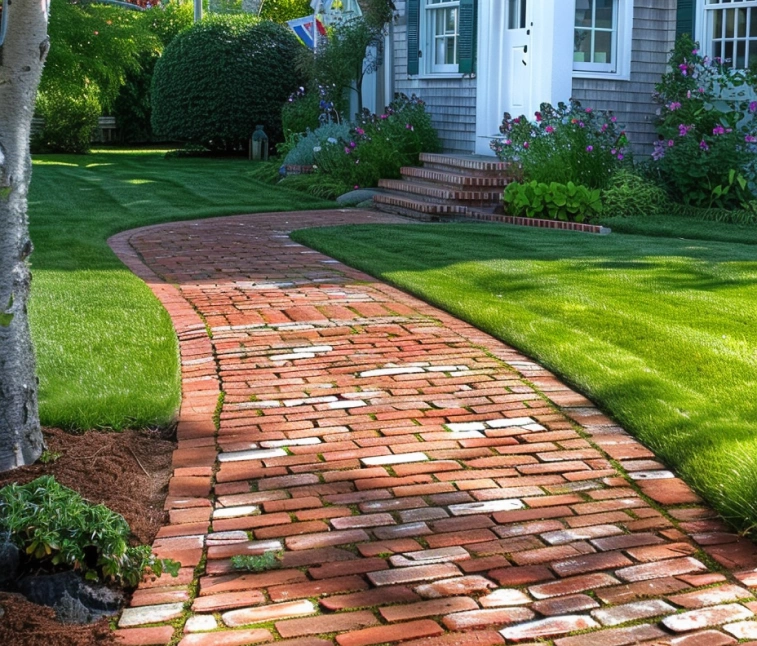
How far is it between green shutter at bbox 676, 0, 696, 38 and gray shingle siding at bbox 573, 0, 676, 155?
357mm

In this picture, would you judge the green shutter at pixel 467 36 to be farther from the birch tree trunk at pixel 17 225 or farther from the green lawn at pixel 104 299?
the birch tree trunk at pixel 17 225

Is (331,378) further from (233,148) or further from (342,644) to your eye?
(233,148)

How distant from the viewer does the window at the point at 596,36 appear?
44.1ft

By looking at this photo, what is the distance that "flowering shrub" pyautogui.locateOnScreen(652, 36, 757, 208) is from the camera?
39.2 ft

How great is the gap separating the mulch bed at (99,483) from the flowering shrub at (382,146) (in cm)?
1026

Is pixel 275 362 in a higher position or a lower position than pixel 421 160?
lower

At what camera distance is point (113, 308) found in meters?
6.65

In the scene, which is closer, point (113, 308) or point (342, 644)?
point (342, 644)

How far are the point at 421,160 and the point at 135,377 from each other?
9.97m

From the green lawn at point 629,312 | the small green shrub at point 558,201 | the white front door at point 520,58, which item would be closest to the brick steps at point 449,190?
the small green shrub at point 558,201

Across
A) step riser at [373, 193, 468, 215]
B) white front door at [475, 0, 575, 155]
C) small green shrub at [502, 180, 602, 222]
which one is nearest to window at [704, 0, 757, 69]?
white front door at [475, 0, 575, 155]

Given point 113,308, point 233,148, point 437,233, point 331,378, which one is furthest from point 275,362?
point 233,148

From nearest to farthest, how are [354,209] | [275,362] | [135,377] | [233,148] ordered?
1. [135,377]
2. [275,362]
3. [354,209]
4. [233,148]

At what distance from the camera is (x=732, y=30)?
43.0 ft
